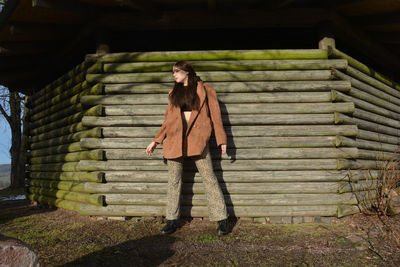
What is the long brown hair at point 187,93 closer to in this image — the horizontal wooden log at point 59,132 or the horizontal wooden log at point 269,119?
the horizontal wooden log at point 269,119

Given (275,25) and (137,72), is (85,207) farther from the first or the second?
→ (275,25)

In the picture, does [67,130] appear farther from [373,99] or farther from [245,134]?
[373,99]

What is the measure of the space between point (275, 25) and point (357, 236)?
144 inches

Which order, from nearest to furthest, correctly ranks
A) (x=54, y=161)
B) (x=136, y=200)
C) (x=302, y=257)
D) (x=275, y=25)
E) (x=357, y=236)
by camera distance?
(x=302, y=257) → (x=357, y=236) → (x=136, y=200) → (x=275, y=25) → (x=54, y=161)

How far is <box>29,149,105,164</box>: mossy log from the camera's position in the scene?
187 inches

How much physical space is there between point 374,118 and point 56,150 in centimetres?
703

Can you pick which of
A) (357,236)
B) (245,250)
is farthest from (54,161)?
(357,236)

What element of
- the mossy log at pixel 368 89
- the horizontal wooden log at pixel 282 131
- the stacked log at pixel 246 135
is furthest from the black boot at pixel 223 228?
the mossy log at pixel 368 89

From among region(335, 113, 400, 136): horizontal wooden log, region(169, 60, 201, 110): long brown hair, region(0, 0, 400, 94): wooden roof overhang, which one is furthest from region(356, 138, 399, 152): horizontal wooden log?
region(169, 60, 201, 110): long brown hair

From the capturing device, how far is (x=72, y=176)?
5.58m

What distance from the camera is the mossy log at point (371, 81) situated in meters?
5.26

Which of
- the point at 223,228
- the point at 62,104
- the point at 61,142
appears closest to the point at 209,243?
the point at 223,228

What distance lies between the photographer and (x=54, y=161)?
6723mm

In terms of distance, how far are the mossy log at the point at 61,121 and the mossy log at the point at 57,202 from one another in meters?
1.63
